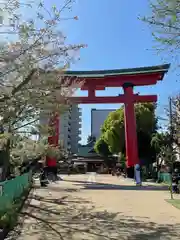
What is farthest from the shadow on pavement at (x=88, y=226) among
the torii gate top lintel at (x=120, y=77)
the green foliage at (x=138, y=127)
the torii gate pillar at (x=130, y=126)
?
the green foliage at (x=138, y=127)

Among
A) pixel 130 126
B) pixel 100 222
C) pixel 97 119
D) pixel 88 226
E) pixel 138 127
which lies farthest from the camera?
pixel 97 119

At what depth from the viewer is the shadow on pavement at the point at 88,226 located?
6684 millimetres

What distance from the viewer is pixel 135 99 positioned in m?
27.1

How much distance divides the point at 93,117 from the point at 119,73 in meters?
62.5

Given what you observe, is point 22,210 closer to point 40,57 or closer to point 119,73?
point 40,57

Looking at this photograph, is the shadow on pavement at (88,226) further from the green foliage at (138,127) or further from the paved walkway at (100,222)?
the green foliage at (138,127)

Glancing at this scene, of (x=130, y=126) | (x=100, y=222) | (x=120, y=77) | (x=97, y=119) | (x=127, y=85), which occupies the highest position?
(x=97, y=119)

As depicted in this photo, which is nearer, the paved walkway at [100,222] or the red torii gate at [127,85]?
the paved walkway at [100,222]

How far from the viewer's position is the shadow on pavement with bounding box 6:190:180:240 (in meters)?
6.68

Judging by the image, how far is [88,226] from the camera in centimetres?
776

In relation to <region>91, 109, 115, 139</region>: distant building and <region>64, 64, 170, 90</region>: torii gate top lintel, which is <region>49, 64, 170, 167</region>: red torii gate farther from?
<region>91, 109, 115, 139</region>: distant building

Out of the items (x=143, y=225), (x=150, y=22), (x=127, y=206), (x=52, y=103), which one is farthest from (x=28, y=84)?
(x=127, y=206)

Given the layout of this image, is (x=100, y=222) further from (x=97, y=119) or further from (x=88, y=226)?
(x=97, y=119)

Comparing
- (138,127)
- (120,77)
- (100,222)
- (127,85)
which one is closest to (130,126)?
(127,85)
